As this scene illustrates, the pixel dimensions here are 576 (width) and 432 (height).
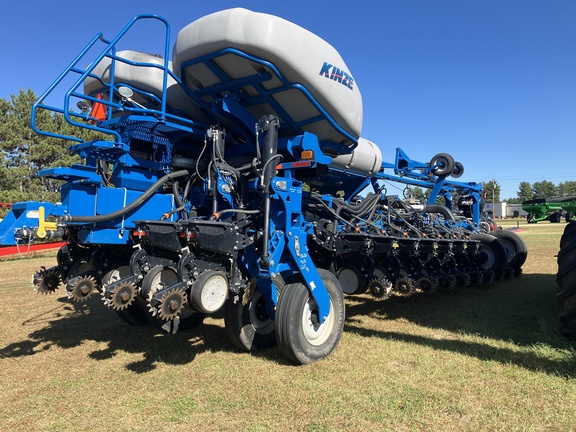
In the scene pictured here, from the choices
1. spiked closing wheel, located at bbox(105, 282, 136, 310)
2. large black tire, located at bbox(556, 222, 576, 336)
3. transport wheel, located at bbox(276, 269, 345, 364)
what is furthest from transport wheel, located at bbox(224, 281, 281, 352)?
large black tire, located at bbox(556, 222, 576, 336)

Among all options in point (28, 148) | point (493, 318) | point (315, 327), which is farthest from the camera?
point (28, 148)

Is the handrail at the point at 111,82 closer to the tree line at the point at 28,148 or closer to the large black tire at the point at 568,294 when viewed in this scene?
the large black tire at the point at 568,294

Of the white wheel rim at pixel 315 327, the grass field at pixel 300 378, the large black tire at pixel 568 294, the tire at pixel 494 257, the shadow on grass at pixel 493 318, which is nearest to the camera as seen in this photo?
the grass field at pixel 300 378

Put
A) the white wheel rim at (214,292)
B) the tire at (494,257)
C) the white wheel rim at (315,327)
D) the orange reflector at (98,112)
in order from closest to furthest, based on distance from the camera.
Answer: the white wheel rim at (214,292), the white wheel rim at (315,327), the orange reflector at (98,112), the tire at (494,257)

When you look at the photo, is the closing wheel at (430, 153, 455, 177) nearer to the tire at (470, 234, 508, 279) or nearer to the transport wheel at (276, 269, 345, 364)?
the tire at (470, 234, 508, 279)

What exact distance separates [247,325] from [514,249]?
7.91 m

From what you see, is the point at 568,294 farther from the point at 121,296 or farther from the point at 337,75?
the point at 121,296

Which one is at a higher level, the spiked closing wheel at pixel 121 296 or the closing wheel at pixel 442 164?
the closing wheel at pixel 442 164

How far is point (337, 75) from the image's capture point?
458cm

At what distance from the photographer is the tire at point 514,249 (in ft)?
31.1

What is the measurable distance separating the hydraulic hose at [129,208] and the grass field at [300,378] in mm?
1487

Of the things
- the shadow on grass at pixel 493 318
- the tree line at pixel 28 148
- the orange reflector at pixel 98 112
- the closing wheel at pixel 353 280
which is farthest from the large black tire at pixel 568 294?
the tree line at pixel 28 148

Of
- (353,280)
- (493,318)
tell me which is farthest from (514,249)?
(353,280)

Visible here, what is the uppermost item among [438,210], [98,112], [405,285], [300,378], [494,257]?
[98,112]
